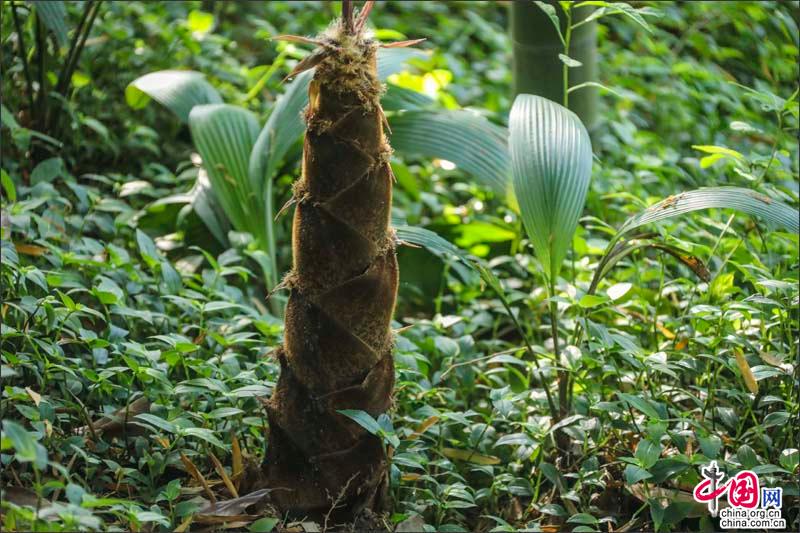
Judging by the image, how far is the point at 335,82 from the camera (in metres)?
1.75

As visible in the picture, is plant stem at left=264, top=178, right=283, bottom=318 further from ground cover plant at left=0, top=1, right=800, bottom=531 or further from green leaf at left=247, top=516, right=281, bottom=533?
green leaf at left=247, top=516, right=281, bottom=533

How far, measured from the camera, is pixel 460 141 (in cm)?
299

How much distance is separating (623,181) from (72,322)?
2.00 m

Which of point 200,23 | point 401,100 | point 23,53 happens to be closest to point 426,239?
point 401,100

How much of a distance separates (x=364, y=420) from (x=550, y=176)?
0.78 meters

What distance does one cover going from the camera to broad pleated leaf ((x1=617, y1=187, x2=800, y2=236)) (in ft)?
6.92

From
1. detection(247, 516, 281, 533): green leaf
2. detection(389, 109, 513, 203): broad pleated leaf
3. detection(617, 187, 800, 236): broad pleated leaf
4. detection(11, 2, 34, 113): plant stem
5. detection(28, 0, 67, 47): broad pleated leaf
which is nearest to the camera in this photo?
detection(247, 516, 281, 533): green leaf

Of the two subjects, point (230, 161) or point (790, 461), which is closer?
point (790, 461)

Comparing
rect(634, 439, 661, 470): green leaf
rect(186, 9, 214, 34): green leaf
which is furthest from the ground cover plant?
rect(186, 9, 214, 34): green leaf

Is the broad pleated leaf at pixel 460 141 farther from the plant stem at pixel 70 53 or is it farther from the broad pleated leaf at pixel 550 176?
the plant stem at pixel 70 53

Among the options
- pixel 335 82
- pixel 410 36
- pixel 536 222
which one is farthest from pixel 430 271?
pixel 410 36

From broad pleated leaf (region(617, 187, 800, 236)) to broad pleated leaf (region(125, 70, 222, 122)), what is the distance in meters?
1.63

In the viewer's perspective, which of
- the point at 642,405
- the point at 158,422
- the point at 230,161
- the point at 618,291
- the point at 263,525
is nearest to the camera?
the point at 263,525

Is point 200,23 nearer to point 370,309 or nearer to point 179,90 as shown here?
point 179,90
